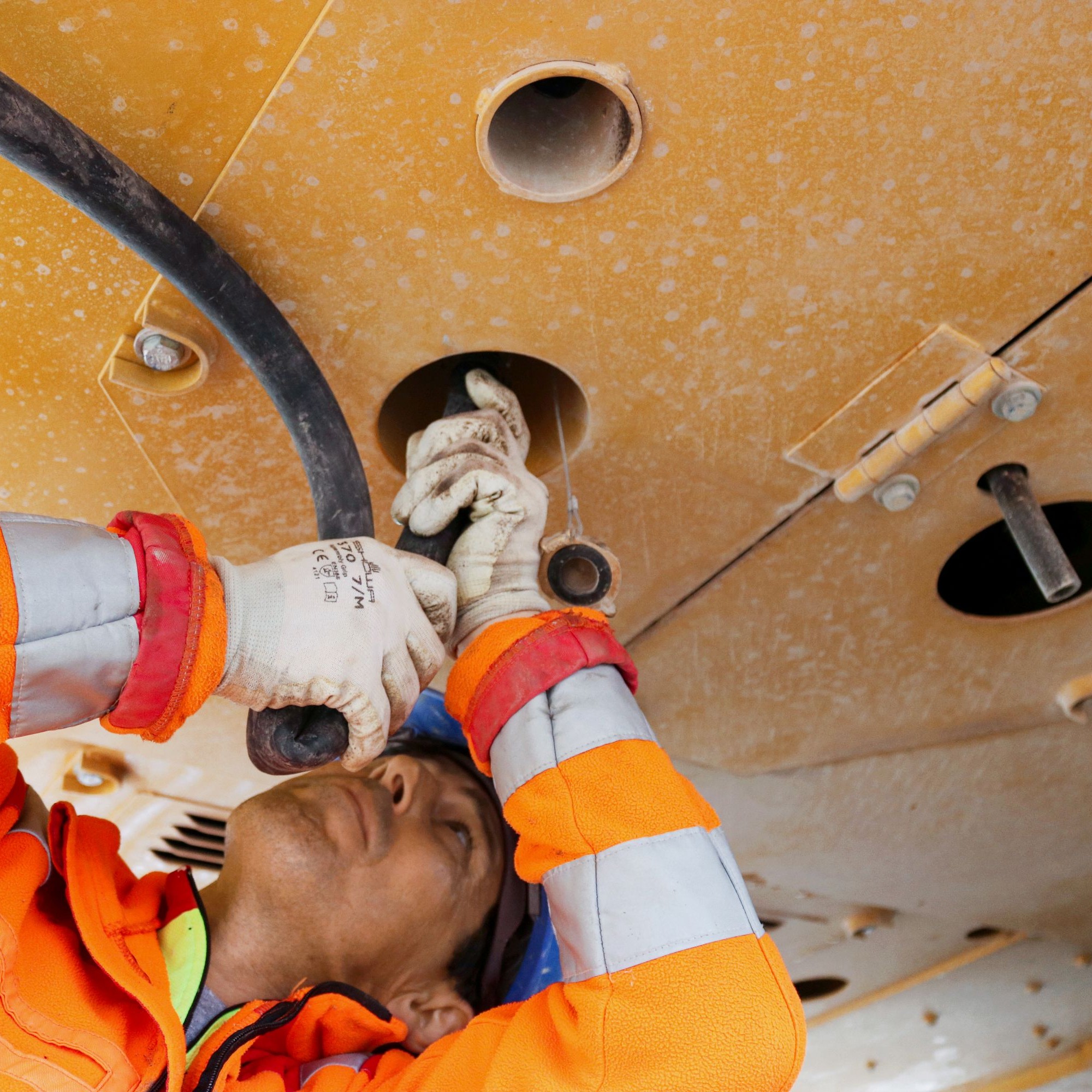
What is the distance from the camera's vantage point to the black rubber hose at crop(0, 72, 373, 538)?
2.78ft

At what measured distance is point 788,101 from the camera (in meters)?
1.00

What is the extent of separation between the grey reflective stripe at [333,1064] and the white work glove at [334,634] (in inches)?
18.0

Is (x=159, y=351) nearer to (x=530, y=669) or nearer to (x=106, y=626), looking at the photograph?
(x=106, y=626)

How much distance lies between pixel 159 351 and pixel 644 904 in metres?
0.78

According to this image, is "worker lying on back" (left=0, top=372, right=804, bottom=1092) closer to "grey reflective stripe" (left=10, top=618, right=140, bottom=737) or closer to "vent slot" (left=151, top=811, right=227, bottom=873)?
"grey reflective stripe" (left=10, top=618, right=140, bottom=737)

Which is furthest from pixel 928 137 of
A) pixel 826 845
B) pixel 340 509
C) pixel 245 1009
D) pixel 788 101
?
pixel 826 845

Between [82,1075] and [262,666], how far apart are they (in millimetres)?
423

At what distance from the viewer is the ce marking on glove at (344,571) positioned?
3.08 ft

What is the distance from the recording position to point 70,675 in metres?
0.78

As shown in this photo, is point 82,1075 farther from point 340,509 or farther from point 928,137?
point 928,137

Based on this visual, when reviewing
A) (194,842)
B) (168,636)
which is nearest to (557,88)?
(168,636)

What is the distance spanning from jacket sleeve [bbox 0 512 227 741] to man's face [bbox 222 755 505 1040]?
564 mm

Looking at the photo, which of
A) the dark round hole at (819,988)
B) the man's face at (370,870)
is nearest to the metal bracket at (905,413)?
the man's face at (370,870)

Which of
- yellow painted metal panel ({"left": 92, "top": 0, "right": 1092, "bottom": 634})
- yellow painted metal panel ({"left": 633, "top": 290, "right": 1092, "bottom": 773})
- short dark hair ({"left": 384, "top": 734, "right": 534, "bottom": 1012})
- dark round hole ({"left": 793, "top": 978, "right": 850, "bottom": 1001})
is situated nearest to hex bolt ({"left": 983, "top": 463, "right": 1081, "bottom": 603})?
yellow painted metal panel ({"left": 633, "top": 290, "right": 1092, "bottom": 773})
